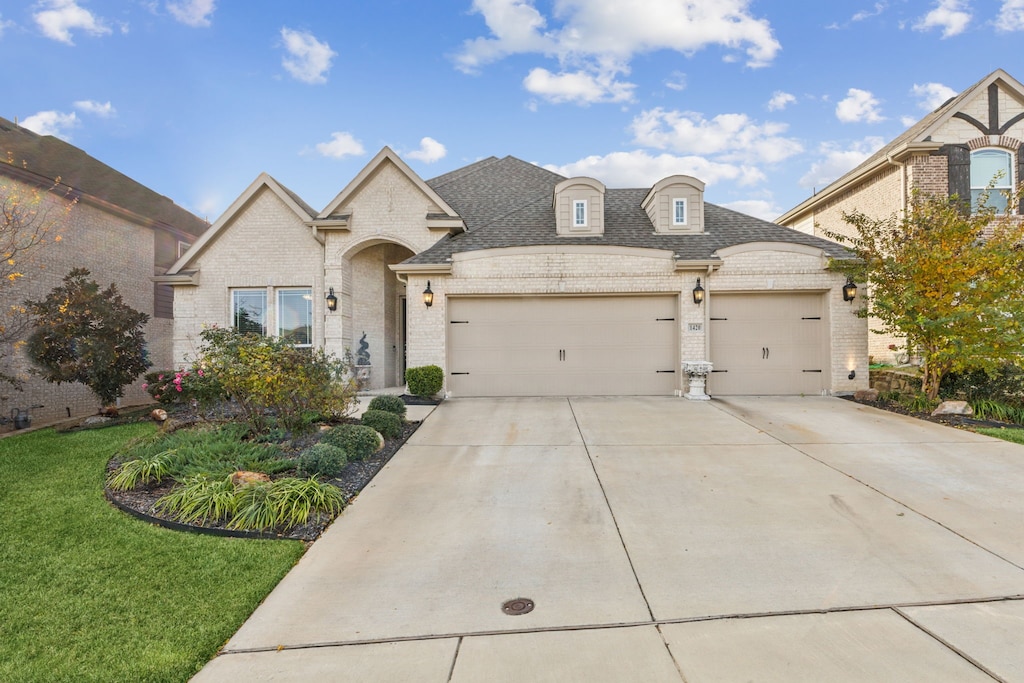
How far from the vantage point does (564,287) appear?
36.7 ft

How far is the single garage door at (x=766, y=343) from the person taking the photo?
11250mm

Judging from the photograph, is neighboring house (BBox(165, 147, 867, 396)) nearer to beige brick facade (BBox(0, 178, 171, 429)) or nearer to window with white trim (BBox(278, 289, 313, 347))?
window with white trim (BBox(278, 289, 313, 347))

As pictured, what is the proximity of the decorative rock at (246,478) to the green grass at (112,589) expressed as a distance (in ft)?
2.33

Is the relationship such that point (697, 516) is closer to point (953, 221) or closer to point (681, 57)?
point (953, 221)

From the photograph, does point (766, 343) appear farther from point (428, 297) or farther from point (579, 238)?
point (428, 297)

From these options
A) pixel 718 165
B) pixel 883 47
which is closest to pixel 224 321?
pixel 718 165

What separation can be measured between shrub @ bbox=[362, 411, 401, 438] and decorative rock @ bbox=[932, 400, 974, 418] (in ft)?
30.5

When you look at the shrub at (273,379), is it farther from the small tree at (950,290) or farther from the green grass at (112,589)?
the small tree at (950,290)

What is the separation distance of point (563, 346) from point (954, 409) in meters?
7.25

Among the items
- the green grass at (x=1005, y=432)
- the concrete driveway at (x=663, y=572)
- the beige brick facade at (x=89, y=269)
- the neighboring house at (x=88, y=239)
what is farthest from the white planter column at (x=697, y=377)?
the beige brick facade at (x=89, y=269)

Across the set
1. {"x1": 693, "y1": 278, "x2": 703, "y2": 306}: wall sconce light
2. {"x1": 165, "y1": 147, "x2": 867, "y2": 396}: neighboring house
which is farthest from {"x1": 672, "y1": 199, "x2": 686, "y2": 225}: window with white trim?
{"x1": 693, "y1": 278, "x2": 703, "y2": 306}: wall sconce light

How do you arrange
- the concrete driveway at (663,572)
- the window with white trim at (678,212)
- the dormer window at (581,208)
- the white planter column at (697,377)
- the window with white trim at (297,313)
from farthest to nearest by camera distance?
the window with white trim at (297,313), the window with white trim at (678,212), the dormer window at (581,208), the white planter column at (697,377), the concrete driveway at (663,572)

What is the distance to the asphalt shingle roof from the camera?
11.4 metres

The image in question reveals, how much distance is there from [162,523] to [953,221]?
41.6 ft
